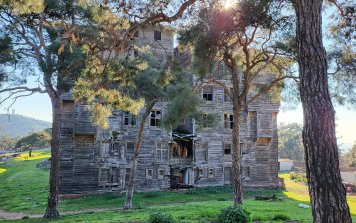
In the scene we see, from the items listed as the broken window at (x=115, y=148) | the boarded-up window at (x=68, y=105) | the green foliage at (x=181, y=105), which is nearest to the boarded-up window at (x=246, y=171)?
the broken window at (x=115, y=148)

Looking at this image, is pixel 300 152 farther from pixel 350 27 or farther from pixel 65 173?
pixel 350 27

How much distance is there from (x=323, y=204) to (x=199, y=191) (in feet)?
86.8

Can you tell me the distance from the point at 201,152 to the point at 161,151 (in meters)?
4.22

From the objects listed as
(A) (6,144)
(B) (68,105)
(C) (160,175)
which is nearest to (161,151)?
(C) (160,175)

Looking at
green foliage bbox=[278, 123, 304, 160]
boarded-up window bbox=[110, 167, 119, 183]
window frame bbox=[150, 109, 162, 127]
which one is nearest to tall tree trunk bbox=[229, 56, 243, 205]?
window frame bbox=[150, 109, 162, 127]

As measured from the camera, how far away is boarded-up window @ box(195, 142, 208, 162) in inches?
1350

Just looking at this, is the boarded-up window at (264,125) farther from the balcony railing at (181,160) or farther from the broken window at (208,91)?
the balcony railing at (181,160)

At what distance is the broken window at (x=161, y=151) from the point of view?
3286 cm

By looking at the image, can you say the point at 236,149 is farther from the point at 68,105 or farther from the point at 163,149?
the point at 68,105

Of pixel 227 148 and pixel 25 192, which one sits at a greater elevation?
pixel 227 148

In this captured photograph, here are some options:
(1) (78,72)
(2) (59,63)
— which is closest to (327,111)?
(1) (78,72)

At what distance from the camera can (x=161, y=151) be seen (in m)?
33.0

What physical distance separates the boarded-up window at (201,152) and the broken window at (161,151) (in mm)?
3237

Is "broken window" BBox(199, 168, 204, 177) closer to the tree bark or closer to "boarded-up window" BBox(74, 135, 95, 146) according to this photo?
"boarded-up window" BBox(74, 135, 95, 146)
